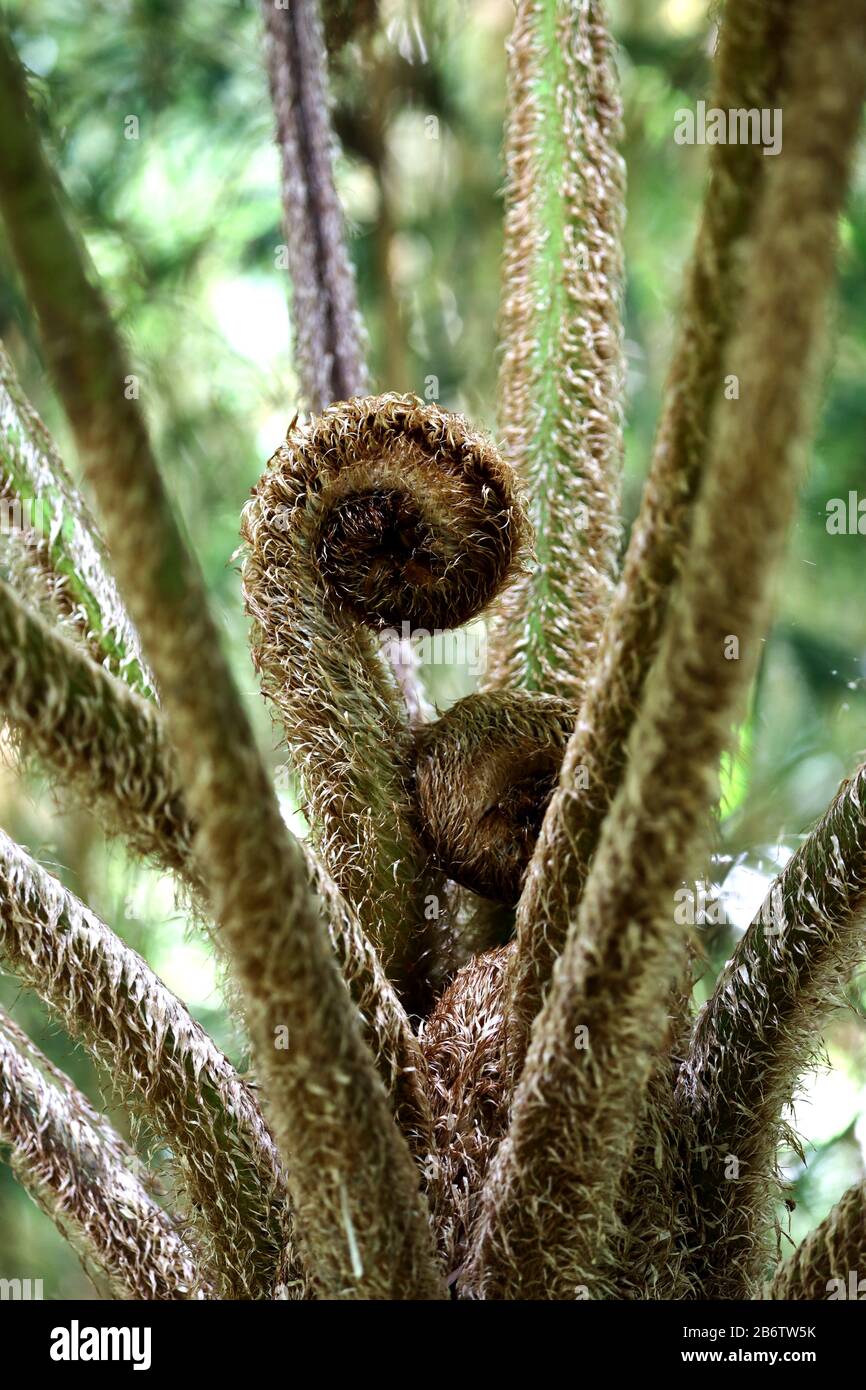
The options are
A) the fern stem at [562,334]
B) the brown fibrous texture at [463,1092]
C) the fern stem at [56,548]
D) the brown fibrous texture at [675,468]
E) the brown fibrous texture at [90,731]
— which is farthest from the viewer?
the fern stem at [562,334]

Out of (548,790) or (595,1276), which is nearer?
(595,1276)

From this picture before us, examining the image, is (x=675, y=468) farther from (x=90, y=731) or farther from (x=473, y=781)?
(x=473, y=781)

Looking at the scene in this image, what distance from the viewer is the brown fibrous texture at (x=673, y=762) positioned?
64 cm

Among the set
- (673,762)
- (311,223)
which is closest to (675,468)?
(673,762)

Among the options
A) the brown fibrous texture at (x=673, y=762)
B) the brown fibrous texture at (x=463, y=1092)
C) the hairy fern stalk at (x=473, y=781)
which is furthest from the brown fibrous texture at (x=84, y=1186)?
the brown fibrous texture at (x=673, y=762)

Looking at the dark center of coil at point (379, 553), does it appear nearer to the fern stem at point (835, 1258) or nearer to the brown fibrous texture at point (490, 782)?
the brown fibrous texture at point (490, 782)

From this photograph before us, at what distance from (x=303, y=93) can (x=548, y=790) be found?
1254 millimetres

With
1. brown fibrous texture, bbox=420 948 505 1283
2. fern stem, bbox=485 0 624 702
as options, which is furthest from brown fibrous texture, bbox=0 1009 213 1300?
fern stem, bbox=485 0 624 702

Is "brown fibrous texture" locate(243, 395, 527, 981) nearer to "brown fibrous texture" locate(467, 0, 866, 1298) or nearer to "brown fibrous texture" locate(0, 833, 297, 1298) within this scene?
"brown fibrous texture" locate(0, 833, 297, 1298)

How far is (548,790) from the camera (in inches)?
57.5

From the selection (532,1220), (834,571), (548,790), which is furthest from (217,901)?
(834,571)

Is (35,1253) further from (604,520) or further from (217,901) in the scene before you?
(217,901)

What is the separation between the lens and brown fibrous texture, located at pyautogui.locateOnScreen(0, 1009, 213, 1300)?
131cm

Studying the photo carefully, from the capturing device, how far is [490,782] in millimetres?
1427
